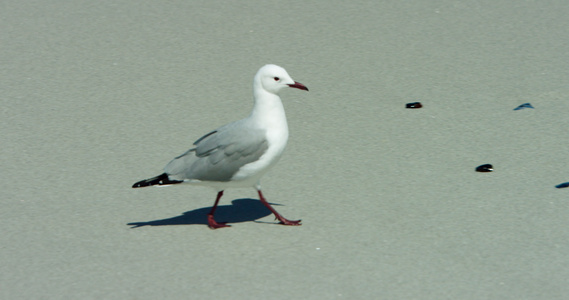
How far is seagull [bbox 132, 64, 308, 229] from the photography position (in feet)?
18.0

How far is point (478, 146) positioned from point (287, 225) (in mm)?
2158

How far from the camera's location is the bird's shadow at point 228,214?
583 cm

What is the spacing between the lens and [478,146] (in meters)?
7.00

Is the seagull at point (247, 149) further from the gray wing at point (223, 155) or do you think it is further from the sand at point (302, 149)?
the sand at point (302, 149)

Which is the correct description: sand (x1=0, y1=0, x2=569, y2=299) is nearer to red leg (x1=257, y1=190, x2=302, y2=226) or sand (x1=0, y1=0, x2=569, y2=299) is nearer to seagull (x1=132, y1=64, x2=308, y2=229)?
red leg (x1=257, y1=190, x2=302, y2=226)

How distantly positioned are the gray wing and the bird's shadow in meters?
0.40

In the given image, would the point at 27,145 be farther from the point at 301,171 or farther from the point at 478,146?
the point at 478,146

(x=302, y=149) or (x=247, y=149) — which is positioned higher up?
(x=302, y=149)

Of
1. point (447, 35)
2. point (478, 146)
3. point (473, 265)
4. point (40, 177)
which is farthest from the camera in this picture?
point (447, 35)

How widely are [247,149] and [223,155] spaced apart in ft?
0.62

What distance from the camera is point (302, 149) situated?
23.2 feet

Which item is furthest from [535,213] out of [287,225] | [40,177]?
[40,177]

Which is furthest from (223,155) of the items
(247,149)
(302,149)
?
(302,149)

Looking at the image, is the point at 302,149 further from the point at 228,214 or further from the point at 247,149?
the point at 247,149
